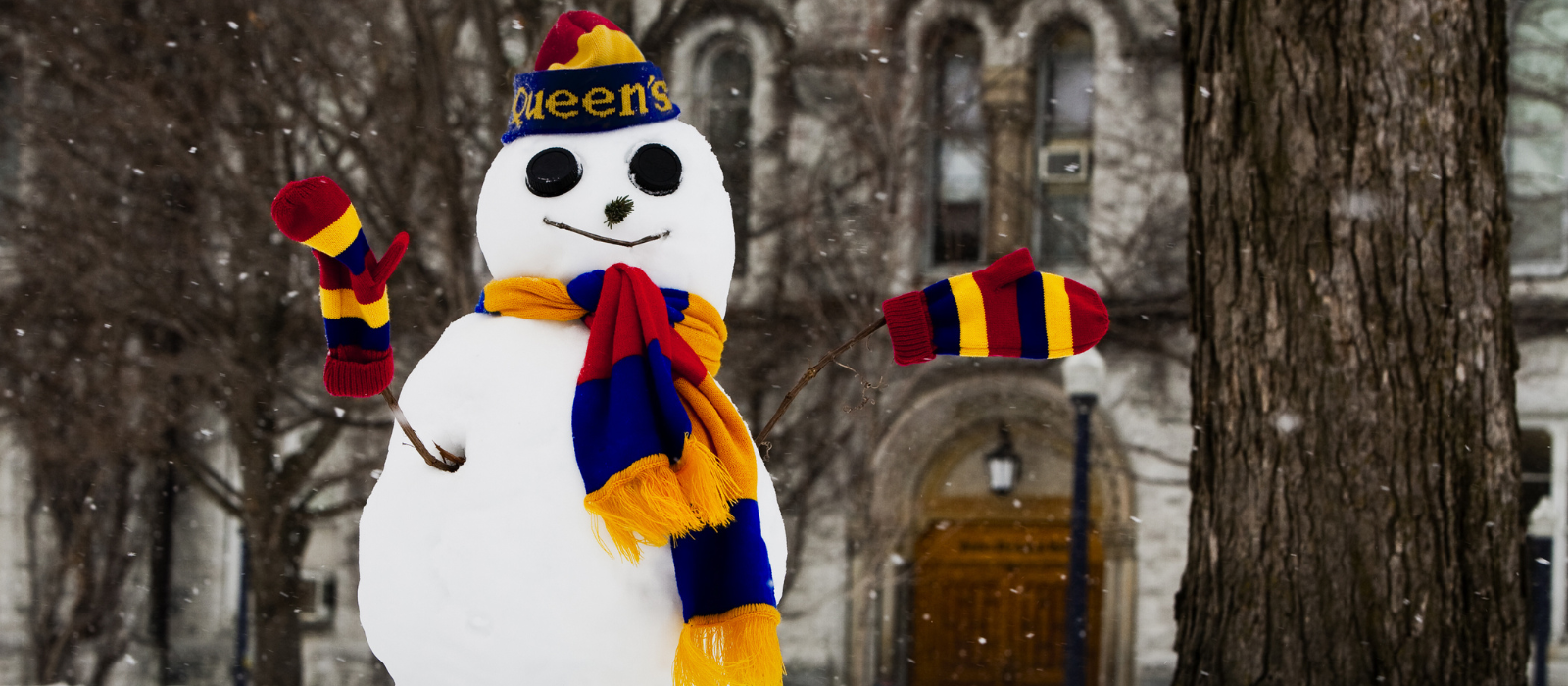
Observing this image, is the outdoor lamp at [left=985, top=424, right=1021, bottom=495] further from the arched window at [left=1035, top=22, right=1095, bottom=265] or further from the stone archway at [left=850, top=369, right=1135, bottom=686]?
the arched window at [left=1035, top=22, right=1095, bottom=265]

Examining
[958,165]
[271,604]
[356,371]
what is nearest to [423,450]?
[356,371]

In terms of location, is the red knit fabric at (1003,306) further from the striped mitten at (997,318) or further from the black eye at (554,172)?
the black eye at (554,172)

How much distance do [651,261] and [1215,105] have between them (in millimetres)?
2274

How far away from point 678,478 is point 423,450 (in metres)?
0.56

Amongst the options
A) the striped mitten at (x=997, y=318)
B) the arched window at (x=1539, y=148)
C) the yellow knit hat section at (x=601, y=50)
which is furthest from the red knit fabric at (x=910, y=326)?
the arched window at (x=1539, y=148)

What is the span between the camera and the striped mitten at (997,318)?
279 centimetres

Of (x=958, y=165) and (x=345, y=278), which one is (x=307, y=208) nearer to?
(x=345, y=278)

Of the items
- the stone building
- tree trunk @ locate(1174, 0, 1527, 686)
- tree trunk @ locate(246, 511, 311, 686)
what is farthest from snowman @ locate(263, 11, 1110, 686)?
the stone building

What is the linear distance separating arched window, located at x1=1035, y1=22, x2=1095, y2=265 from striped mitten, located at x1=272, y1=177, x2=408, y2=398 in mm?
10929

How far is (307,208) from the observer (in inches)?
96.0

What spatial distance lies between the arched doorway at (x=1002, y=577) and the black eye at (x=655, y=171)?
10.6m

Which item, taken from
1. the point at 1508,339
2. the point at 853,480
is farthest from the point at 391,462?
the point at 853,480

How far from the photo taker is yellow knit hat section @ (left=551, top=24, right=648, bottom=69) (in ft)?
9.57

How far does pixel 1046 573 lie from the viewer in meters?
13.4
